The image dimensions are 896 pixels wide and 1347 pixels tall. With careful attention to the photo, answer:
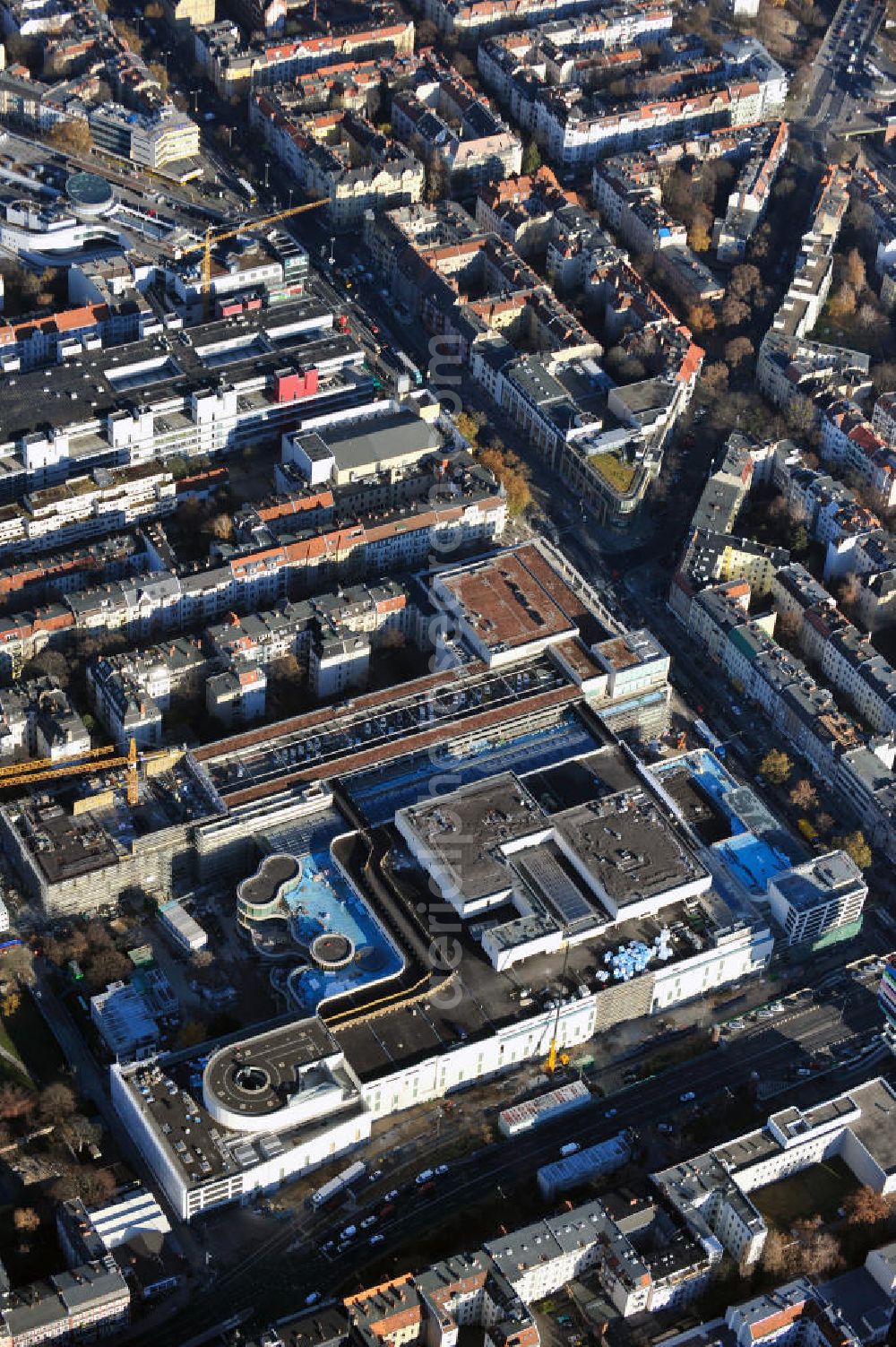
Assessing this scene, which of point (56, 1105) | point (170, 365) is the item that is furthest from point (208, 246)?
point (56, 1105)

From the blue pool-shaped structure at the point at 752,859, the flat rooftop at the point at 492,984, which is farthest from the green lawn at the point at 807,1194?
the blue pool-shaped structure at the point at 752,859

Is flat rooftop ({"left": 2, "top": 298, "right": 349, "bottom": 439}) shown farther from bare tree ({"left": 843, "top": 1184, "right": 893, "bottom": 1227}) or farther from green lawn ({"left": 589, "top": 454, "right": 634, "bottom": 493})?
bare tree ({"left": 843, "top": 1184, "right": 893, "bottom": 1227})

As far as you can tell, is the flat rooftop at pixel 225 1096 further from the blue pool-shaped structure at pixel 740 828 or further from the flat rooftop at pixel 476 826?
the blue pool-shaped structure at pixel 740 828

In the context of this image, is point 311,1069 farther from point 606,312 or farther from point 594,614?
point 606,312

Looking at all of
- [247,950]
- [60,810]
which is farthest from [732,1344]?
[60,810]

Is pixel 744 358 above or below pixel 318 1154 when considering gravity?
above
